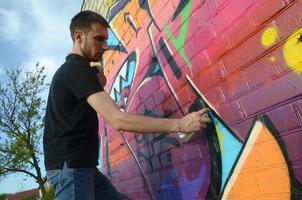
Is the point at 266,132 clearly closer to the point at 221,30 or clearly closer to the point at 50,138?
the point at 221,30

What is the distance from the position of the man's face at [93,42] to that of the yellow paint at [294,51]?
1.32m

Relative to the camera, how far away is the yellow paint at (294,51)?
190cm

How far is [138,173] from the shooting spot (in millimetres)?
4512

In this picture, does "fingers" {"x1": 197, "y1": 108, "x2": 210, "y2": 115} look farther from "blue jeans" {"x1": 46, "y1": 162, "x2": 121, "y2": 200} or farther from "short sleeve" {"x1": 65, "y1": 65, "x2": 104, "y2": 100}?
"blue jeans" {"x1": 46, "y1": 162, "x2": 121, "y2": 200}

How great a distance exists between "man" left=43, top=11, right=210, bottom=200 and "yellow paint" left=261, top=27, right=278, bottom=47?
1.92 ft

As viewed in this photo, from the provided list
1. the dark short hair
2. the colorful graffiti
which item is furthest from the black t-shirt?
the colorful graffiti

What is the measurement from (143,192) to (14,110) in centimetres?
1470

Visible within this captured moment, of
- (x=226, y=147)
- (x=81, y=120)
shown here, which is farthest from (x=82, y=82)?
(x=226, y=147)

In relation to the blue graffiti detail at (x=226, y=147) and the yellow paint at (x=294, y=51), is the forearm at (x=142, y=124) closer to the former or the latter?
the blue graffiti detail at (x=226, y=147)

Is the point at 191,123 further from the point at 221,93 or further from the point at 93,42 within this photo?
the point at 93,42

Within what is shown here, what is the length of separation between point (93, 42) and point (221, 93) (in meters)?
0.93

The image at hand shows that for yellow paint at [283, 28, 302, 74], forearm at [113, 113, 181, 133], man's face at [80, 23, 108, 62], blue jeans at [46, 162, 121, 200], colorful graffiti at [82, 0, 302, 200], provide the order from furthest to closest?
man's face at [80, 23, 108, 62] → blue jeans at [46, 162, 121, 200] → forearm at [113, 113, 181, 133] → colorful graffiti at [82, 0, 302, 200] → yellow paint at [283, 28, 302, 74]

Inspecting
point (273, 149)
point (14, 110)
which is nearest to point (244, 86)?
point (273, 149)

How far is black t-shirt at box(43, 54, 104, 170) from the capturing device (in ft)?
8.36
